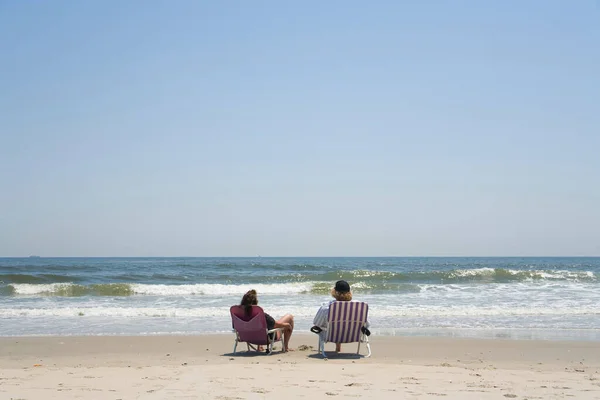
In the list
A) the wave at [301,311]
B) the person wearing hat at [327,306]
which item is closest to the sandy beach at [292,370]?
the person wearing hat at [327,306]

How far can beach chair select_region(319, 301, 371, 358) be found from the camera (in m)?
7.93

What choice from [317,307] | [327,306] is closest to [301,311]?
[317,307]

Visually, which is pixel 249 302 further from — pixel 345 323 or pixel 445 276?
pixel 445 276

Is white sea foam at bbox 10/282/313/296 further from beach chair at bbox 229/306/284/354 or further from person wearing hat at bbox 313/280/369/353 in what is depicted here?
person wearing hat at bbox 313/280/369/353

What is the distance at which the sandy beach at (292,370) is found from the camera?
533 centimetres

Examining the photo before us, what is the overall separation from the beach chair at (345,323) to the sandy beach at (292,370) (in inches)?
11.3

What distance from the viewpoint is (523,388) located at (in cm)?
553

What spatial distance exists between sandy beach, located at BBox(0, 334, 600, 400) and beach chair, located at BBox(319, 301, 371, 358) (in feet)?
0.94

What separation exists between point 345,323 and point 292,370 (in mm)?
1620

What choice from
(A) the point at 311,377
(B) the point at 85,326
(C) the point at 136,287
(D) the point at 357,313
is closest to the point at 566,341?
(D) the point at 357,313

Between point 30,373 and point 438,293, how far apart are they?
50.0 ft

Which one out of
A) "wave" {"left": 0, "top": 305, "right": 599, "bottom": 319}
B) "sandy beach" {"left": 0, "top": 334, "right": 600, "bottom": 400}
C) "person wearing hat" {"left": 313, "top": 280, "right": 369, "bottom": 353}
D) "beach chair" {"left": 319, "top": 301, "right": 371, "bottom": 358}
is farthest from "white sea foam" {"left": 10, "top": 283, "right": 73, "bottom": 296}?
"beach chair" {"left": 319, "top": 301, "right": 371, "bottom": 358}

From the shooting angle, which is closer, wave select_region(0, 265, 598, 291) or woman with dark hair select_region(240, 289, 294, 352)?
woman with dark hair select_region(240, 289, 294, 352)

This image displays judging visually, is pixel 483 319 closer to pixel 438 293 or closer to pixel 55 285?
pixel 438 293
